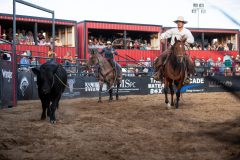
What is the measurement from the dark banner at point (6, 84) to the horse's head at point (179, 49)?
15.3 ft

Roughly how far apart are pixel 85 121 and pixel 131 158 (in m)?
3.85

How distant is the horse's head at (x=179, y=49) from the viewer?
1041 cm

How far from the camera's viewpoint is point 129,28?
92.6ft

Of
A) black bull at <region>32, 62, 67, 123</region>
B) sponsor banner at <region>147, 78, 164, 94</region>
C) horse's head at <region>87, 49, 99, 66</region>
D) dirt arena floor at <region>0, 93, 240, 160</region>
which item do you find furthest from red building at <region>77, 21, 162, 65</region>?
dirt arena floor at <region>0, 93, 240, 160</region>

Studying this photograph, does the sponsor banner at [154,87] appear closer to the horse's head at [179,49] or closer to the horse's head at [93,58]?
the horse's head at [93,58]

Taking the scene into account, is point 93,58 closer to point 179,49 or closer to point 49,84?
point 179,49

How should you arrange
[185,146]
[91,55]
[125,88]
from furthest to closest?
[125,88] → [91,55] → [185,146]

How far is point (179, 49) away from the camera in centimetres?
1045

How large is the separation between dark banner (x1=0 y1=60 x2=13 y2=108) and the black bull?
2637 millimetres

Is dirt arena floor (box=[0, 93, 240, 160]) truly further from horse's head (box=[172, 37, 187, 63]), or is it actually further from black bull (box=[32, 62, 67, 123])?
horse's head (box=[172, 37, 187, 63])

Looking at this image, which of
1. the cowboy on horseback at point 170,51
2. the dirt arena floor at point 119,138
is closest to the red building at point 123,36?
the cowboy on horseback at point 170,51

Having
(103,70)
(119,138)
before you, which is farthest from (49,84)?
(103,70)

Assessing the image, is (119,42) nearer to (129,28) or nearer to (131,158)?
(129,28)

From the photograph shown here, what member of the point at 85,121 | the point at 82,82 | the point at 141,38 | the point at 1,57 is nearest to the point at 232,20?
the point at 85,121
